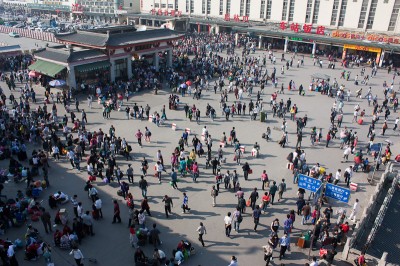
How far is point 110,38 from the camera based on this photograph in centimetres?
3872

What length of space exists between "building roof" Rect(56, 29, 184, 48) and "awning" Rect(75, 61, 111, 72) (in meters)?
1.99

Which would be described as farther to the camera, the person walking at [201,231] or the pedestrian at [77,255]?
the person walking at [201,231]

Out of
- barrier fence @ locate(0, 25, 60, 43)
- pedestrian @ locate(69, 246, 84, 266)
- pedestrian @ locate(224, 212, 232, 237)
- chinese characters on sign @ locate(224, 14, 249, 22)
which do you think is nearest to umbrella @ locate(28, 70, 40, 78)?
pedestrian @ locate(69, 246, 84, 266)

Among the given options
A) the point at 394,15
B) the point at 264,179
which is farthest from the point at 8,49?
the point at 394,15

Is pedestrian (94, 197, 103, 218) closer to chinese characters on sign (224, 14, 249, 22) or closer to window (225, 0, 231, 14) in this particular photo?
chinese characters on sign (224, 14, 249, 22)

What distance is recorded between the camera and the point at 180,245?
48.6 feet

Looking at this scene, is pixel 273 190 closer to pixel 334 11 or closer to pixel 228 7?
pixel 334 11

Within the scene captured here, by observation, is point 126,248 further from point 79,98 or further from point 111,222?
point 79,98

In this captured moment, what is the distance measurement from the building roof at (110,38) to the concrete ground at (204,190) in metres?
8.37

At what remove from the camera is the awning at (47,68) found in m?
35.9

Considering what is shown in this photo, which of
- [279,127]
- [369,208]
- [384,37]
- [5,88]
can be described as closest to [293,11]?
[384,37]

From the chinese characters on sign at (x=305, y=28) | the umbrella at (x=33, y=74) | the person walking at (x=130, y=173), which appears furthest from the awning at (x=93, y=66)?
the chinese characters on sign at (x=305, y=28)

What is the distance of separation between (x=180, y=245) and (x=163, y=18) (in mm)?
76758

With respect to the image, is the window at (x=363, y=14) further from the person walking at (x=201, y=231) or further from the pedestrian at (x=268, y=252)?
the person walking at (x=201, y=231)
